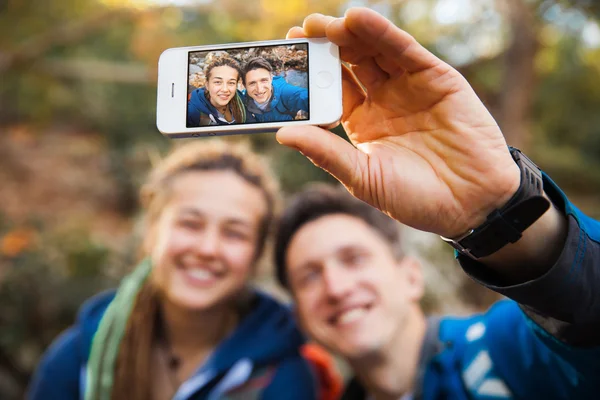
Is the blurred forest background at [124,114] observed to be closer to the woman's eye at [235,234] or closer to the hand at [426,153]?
the woman's eye at [235,234]

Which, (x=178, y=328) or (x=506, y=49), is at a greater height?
(x=506, y=49)

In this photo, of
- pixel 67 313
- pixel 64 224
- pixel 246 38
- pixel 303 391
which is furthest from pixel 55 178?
pixel 303 391

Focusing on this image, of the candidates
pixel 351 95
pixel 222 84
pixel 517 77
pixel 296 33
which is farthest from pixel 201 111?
pixel 517 77

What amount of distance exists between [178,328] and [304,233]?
89 centimetres

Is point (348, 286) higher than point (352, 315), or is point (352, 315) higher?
point (348, 286)

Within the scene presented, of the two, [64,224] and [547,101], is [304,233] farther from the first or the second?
[547,101]

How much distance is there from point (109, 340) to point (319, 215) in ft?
4.27

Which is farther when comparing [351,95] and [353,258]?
[353,258]

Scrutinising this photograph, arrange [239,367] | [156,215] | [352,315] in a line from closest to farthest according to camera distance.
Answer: [352,315], [239,367], [156,215]

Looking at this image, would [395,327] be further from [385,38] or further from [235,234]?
[385,38]

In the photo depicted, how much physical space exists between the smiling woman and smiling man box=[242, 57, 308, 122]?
42.9 inches

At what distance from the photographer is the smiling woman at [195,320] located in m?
2.20

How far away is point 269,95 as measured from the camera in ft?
4.31

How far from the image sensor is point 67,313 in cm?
462
